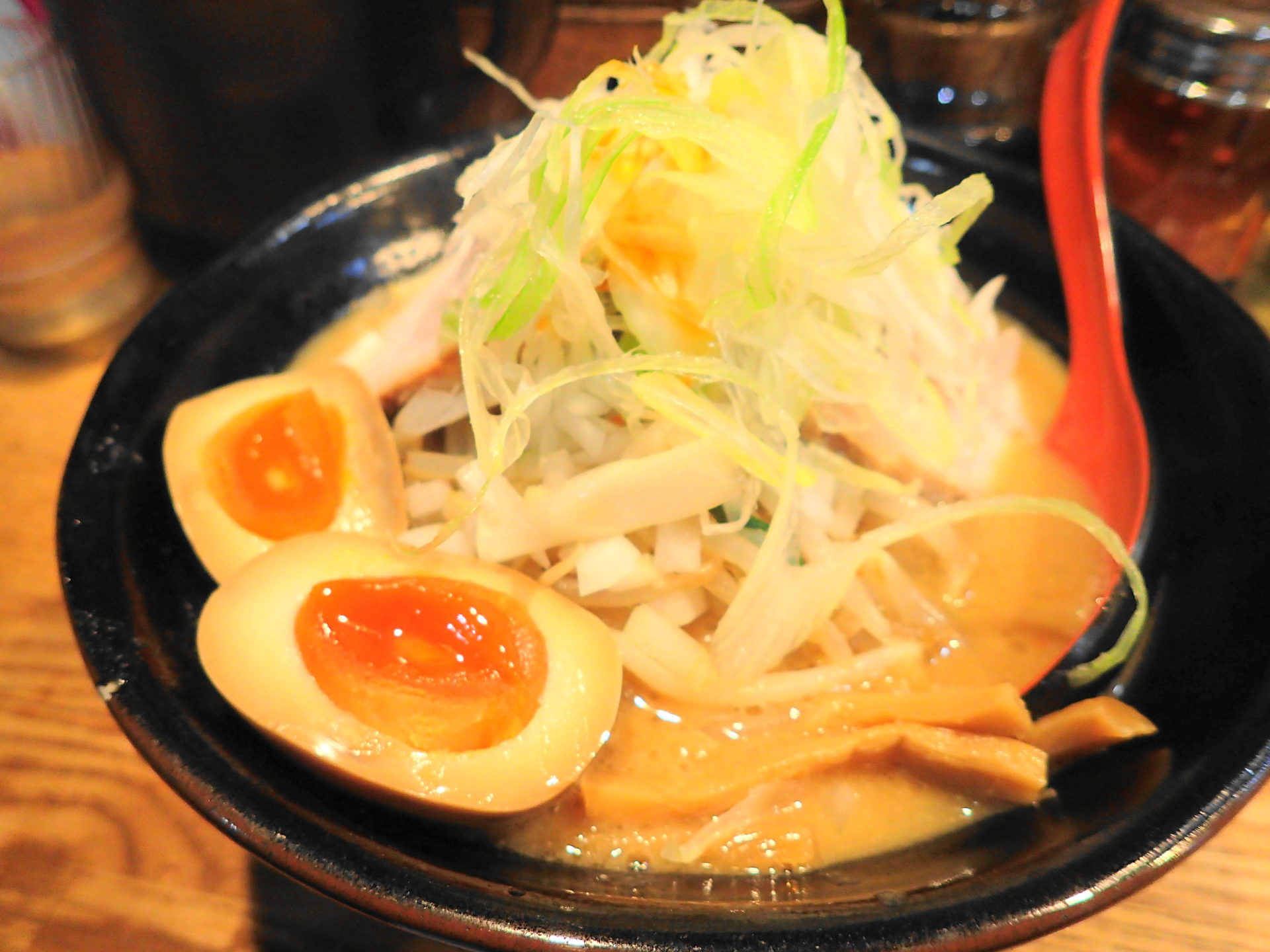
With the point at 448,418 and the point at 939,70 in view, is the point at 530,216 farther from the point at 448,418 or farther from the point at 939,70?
the point at 939,70

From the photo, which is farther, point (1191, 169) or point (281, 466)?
point (1191, 169)

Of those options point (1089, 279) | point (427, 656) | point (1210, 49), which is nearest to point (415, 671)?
point (427, 656)

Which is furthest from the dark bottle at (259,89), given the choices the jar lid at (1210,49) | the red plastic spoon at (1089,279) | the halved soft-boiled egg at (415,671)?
the jar lid at (1210,49)

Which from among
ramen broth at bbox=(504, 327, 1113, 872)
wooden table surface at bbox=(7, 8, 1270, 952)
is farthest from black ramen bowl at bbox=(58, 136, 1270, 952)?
wooden table surface at bbox=(7, 8, 1270, 952)

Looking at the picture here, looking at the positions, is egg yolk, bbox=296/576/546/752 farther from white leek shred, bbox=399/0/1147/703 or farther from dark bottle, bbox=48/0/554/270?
dark bottle, bbox=48/0/554/270

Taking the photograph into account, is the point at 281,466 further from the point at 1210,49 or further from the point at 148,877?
the point at 1210,49

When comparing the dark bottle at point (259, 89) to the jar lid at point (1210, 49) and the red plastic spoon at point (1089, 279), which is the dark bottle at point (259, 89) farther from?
the jar lid at point (1210, 49)
